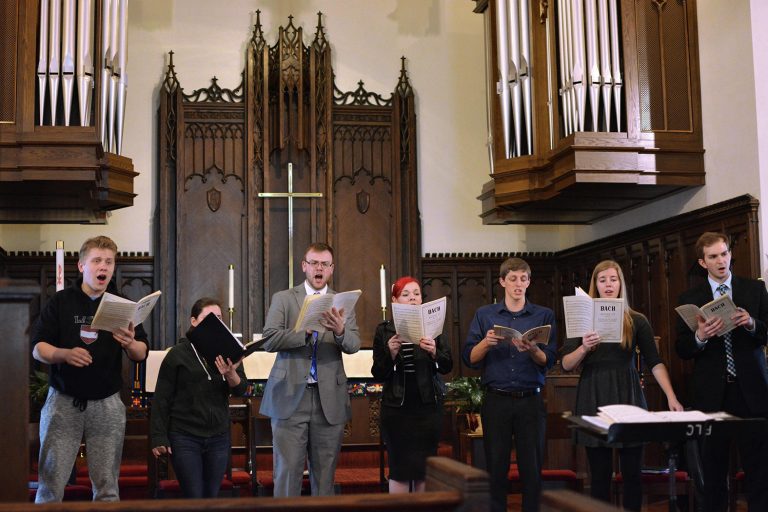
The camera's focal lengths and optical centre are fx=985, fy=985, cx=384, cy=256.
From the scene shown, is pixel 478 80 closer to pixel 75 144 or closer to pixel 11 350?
pixel 75 144

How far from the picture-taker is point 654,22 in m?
7.98

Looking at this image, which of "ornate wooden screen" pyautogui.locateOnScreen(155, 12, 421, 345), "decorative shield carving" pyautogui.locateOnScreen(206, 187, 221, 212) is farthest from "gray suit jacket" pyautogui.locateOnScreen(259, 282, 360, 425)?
"decorative shield carving" pyautogui.locateOnScreen(206, 187, 221, 212)

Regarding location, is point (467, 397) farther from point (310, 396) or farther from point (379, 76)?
point (379, 76)

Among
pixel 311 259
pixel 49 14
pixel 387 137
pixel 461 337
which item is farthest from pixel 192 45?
pixel 311 259

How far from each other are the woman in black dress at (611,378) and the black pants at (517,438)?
0.77 ft

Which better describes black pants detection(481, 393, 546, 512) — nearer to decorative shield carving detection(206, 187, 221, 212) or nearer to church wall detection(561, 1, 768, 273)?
church wall detection(561, 1, 768, 273)

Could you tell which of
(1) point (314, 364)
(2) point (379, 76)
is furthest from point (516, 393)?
(2) point (379, 76)

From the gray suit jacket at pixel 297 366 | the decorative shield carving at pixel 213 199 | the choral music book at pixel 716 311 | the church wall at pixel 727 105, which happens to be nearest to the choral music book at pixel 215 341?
the gray suit jacket at pixel 297 366

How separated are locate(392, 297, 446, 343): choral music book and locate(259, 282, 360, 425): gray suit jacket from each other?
0.27 meters

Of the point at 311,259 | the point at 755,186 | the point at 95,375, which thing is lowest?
the point at 95,375

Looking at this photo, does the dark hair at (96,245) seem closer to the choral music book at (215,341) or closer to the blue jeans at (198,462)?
the choral music book at (215,341)

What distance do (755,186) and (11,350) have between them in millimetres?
5501

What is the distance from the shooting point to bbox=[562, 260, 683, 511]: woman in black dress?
4879 millimetres

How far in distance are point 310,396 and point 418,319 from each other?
71 cm
